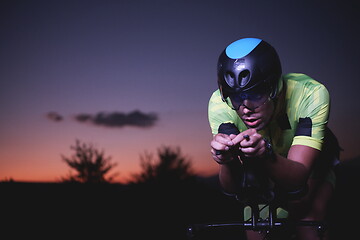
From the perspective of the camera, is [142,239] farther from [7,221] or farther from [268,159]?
[268,159]

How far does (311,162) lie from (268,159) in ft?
1.39

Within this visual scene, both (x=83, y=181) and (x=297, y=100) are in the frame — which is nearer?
(x=297, y=100)

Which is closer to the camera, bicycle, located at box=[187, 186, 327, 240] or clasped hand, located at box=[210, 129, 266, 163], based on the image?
clasped hand, located at box=[210, 129, 266, 163]

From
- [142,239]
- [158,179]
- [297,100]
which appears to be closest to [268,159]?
[297,100]

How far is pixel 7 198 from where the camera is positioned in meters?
5.36

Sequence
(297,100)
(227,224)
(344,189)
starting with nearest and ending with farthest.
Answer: (227,224) < (297,100) < (344,189)

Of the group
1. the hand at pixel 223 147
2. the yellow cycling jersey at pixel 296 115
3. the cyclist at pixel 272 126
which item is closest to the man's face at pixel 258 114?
the cyclist at pixel 272 126

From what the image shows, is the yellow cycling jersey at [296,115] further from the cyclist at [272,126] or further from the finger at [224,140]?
the finger at [224,140]

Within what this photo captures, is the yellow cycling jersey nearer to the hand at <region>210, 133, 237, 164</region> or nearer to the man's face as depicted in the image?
the man's face

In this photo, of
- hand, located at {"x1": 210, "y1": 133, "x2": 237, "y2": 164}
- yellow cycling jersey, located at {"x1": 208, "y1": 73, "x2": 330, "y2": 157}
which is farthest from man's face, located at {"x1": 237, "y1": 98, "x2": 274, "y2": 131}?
hand, located at {"x1": 210, "y1": 133, "x2": 237, "y2": 164}

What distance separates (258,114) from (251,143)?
20.6 inches

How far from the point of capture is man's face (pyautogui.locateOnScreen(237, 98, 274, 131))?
82.2 inches

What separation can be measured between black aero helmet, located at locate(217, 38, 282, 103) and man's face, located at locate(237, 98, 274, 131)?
61 millimetres

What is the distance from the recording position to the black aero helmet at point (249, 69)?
2.05 m
